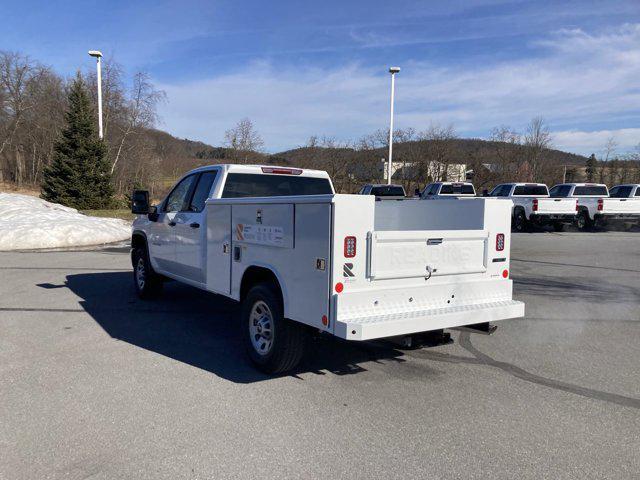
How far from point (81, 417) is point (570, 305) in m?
7.13

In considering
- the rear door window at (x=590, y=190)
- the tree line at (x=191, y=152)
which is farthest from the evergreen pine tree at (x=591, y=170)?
the rear door window at (x=590, y=190)

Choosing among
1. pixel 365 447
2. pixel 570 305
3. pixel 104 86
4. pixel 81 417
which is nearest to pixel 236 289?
pixel 81 417

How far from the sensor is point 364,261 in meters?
4.27

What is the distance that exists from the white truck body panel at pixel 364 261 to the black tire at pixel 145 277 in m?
2.67

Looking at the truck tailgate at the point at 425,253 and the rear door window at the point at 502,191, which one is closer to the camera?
the truck tailgate at the point at 425,253

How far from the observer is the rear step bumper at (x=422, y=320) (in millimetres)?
4039

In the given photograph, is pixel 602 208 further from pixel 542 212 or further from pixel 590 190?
pixel 542 212

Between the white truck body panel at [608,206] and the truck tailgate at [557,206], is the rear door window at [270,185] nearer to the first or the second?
the truck tailgate at [557,206]

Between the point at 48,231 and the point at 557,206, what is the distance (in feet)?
65.2

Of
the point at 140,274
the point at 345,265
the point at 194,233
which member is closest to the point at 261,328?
the point at 345,265

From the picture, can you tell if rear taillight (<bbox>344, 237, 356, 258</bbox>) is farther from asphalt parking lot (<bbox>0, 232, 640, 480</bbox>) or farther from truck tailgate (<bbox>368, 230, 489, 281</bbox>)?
asphalt parking lot (<bbox>0, 232, 640, 480</bbox>)

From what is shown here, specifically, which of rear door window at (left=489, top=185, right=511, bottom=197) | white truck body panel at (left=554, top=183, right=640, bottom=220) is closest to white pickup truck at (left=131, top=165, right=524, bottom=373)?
white truck body panel at (left=554, top=183, right=640, bottom=220)

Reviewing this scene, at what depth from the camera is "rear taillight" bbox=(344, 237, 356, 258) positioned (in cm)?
417

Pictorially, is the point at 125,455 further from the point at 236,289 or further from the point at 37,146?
the point at 37,146
